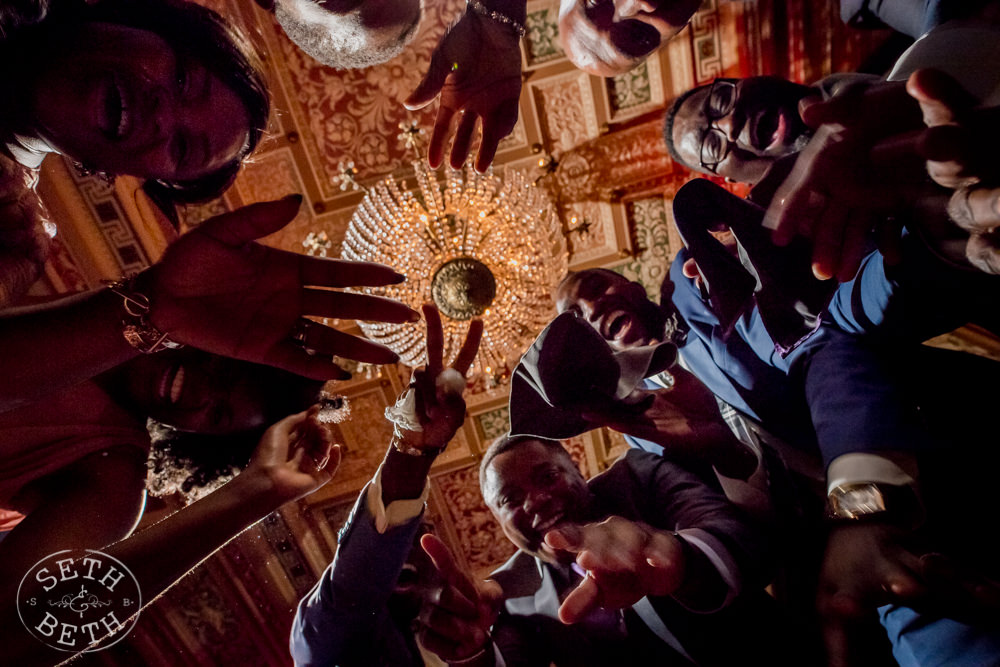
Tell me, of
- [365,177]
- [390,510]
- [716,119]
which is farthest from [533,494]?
[365,177]

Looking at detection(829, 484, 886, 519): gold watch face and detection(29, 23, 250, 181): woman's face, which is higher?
detection(29, 23, 250, 181): woman's face

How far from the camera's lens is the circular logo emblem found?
2.96 ft

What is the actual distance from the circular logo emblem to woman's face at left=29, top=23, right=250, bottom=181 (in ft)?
2.68

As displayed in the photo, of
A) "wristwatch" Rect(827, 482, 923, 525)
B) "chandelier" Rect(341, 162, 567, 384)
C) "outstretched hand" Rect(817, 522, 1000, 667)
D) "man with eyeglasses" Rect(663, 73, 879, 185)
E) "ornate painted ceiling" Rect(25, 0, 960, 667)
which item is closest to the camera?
"outstretched hand" Rect(817, 522, 1000, 667)

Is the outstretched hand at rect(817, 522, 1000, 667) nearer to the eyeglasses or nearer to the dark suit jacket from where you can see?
the dark suit jacket

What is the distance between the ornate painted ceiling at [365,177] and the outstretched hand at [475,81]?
2.45 feet

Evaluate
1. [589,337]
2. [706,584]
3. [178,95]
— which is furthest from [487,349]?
[178,95]

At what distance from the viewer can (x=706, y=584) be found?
1.00 meters

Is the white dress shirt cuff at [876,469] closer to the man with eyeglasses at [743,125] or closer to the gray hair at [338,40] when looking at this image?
the man with eyeglasses at [743,125]

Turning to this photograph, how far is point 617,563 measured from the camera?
2.97 ft

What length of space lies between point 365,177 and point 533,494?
1.58 metres

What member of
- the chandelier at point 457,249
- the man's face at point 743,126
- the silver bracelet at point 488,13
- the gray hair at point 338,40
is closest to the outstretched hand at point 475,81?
the silver bracelet at point 488,13

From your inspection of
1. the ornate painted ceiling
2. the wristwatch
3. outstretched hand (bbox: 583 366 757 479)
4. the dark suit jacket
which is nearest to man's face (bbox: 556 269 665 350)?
outstretched hand (bbox: 583 366 757 479)

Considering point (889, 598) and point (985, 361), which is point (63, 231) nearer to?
point (889, 598)
